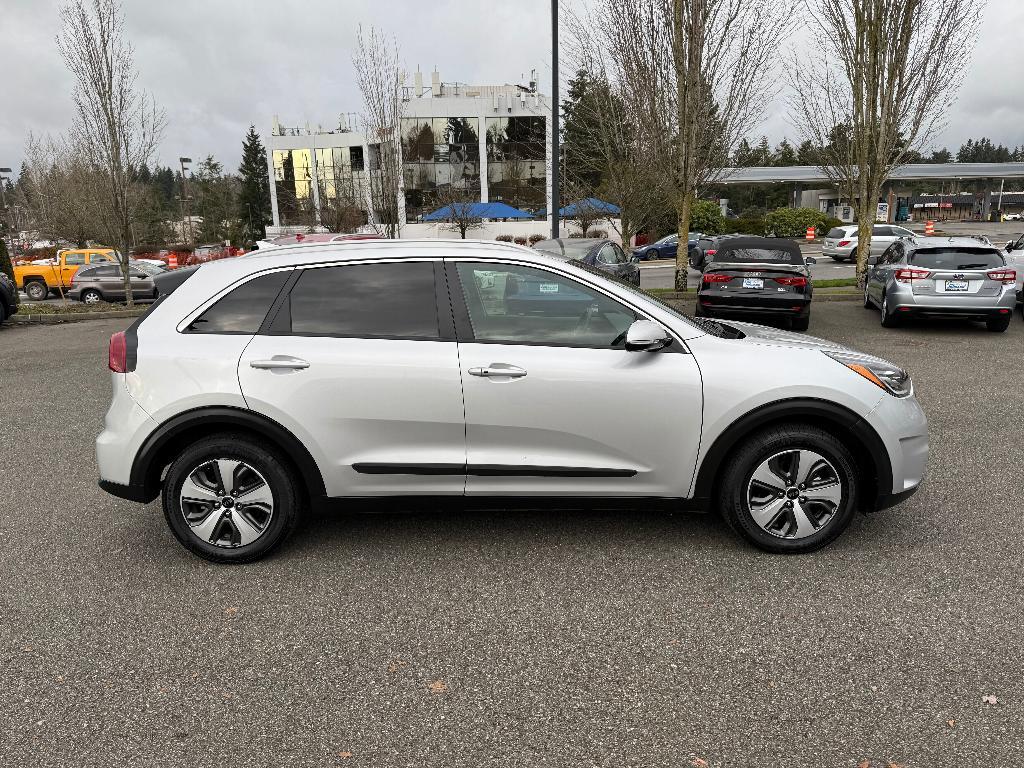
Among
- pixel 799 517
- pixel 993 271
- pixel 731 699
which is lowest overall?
pixel 731 699

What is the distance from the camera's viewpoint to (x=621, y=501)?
385 cm

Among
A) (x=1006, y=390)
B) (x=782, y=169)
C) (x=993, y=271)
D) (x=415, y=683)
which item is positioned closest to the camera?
(x=415, y=683)

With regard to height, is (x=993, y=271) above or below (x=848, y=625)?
above

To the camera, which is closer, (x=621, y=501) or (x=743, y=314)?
(x=621, y=501)

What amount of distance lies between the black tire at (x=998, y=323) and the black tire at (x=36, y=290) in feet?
88.8

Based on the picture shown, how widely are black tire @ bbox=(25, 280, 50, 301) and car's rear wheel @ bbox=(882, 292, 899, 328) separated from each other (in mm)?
25617

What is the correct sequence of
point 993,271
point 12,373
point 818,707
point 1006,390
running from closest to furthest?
point 818,707
point 1006,390
point 12,373
point 993,271

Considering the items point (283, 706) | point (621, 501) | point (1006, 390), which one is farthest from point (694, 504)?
point (1006, 390)

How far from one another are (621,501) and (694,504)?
1.24 ft

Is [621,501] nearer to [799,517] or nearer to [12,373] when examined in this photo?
[799,517]

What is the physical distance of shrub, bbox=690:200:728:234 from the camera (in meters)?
44.1

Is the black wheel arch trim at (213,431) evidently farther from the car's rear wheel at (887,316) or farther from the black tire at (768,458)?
the car's rear wheel at (887,316)

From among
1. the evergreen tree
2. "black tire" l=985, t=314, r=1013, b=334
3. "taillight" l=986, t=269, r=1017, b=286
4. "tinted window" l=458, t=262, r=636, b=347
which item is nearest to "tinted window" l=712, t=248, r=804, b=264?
"taillight" l=986, t=269, r=1017, b=286

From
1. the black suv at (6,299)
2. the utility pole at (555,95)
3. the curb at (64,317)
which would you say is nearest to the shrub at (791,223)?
the utility pole at (555,95)
